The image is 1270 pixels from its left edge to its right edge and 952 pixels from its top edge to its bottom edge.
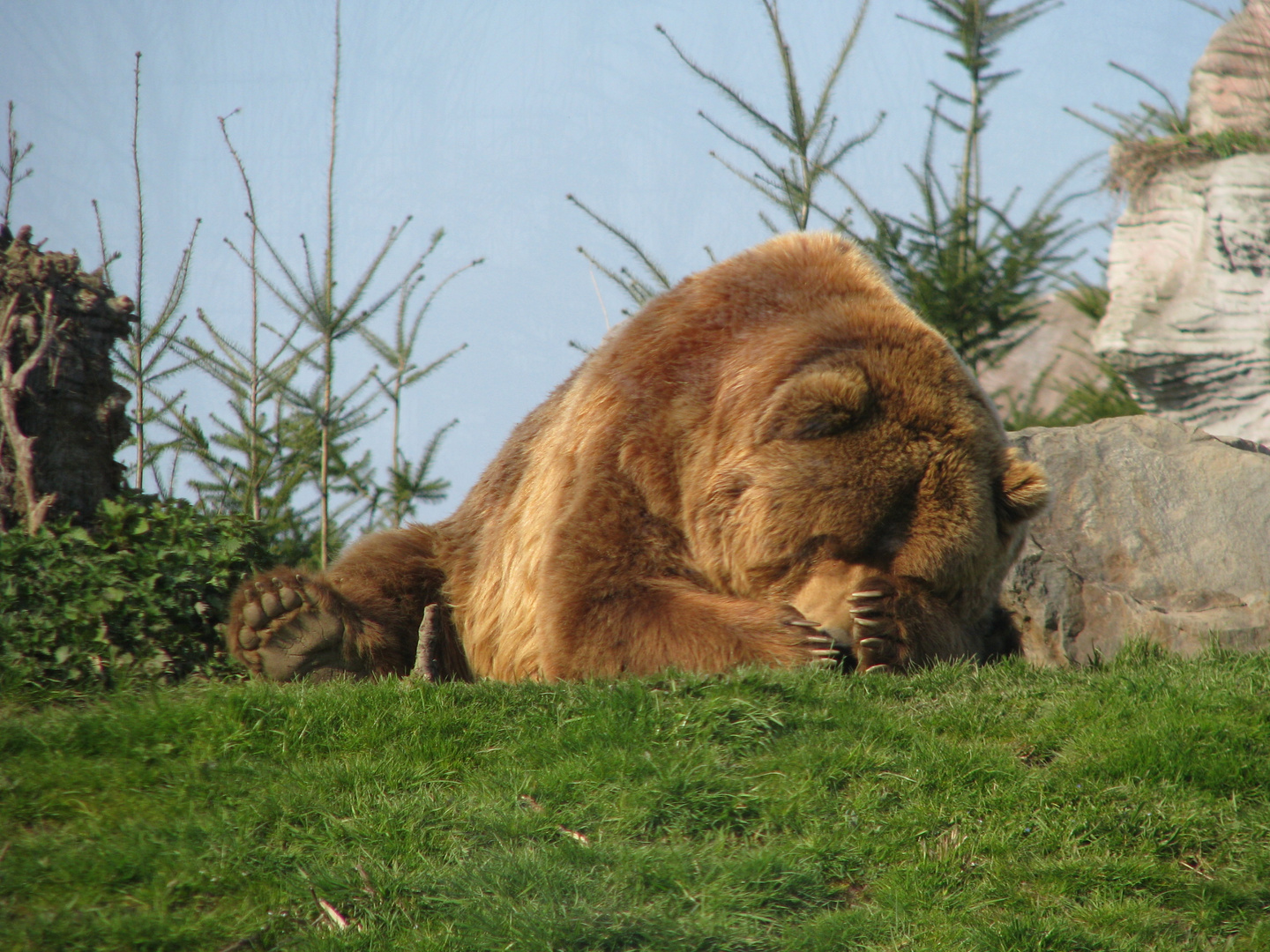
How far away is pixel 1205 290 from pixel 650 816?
8.77 meters

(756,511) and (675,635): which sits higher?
(756,511)

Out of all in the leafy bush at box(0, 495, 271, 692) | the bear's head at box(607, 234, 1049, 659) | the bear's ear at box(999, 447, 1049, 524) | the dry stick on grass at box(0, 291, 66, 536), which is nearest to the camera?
the bear's head at box(607, 234, 1049, 659)

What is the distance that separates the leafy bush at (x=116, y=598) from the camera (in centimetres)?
398

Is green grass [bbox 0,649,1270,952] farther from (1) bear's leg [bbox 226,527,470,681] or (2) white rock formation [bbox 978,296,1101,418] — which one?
(2) white rock formation [bbox 978,296,1101,418]

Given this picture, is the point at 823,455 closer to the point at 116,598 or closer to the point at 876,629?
the point at 876,629

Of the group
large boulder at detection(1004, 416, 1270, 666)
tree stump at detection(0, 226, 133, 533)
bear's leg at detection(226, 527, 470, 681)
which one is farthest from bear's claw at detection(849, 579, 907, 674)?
tree stump at detection(0, 226, 133, 533)

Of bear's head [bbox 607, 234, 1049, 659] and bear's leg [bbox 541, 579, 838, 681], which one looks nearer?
bear's leg [bbox 541, 579, 838, 681]

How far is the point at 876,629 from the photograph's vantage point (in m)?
3.55

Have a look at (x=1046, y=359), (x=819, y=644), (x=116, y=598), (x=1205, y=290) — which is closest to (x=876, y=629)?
(x=819, y=644)

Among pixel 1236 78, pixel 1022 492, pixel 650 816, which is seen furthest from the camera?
pixel 1236 78

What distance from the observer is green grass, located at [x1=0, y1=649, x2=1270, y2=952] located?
2.33 meters

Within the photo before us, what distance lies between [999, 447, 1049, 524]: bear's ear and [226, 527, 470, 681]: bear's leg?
86.2 inches

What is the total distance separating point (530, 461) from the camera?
462cm

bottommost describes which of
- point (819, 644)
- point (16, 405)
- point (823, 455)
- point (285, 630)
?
point (819, 644)
